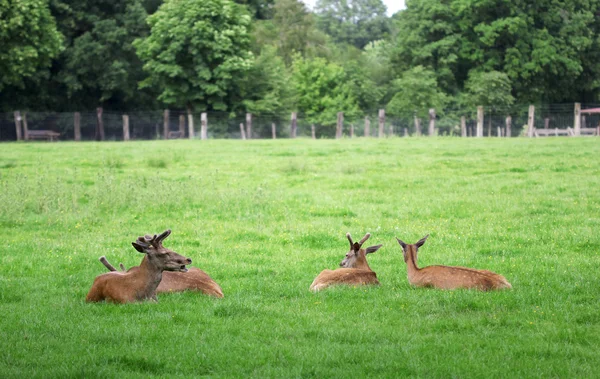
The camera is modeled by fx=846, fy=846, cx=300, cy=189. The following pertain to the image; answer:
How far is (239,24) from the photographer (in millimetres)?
61469

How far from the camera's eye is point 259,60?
64625mm

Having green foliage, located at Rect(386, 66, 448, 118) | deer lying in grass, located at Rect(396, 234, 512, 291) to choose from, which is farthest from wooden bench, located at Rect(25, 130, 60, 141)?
deer lying in grass, located at Rect(396, 234, 512, 291)

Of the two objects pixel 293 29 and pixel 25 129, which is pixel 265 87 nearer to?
pixel 25 129

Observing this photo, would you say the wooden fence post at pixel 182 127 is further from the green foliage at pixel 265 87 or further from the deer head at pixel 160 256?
the deer head at pixel 160 256

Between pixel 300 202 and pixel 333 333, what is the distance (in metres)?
11.1

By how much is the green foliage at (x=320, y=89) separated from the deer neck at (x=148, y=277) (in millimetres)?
68004

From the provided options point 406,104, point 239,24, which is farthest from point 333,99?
point 239,24

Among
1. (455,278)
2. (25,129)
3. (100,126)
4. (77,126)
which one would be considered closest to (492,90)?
(100,126)

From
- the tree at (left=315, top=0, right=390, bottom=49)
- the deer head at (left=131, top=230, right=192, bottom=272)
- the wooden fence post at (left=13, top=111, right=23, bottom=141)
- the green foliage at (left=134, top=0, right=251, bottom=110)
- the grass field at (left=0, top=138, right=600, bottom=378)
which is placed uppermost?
the tree at (left=315, top=0, right=390, bottom=49)

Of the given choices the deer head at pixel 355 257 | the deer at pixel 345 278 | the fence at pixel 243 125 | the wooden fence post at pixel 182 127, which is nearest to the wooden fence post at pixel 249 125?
the fence at pixel 243 125

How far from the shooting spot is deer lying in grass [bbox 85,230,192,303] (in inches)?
377

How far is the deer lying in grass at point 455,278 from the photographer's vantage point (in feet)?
32.7

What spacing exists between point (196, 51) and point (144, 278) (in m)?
51.3

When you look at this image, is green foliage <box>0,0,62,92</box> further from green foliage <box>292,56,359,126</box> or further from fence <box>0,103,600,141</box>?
green foliage <box>292,56,359,126</box>
